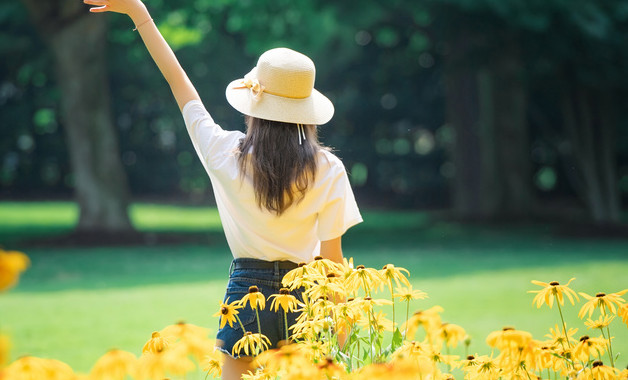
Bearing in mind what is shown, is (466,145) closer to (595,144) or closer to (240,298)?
(595,144)

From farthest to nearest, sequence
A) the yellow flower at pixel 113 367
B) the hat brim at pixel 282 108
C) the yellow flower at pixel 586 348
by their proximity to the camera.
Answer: the hat brim at pixel 282 108 → the yellow flower at pixel 586 348 → the yellow flower at pixel 113 367

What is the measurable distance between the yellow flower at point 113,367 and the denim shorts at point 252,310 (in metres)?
0.97

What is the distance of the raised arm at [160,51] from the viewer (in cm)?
295

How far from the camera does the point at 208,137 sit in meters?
2.78

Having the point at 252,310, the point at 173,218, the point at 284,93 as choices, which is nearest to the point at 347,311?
the point at 252,310

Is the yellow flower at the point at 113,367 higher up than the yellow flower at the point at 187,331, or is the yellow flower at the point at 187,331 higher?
the yellow flower at the point at 187,331

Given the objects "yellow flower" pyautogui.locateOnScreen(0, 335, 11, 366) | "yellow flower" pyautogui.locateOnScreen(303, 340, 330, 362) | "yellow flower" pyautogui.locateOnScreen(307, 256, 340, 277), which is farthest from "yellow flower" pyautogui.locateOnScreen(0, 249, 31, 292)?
"yellow flower" pyautogui.locateOnScreen(307, 256, 340, 277)

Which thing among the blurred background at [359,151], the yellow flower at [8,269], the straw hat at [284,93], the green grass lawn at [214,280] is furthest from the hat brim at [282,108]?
the blurred background at [359,151]

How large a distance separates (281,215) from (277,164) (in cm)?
16

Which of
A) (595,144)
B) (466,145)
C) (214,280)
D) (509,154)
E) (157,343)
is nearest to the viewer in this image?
(157,343)

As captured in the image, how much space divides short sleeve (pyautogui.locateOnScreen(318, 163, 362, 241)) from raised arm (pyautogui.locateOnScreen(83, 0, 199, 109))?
1.99 ft

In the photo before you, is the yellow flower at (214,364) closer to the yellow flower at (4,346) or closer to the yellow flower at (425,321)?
the yellow flower at (425,321)

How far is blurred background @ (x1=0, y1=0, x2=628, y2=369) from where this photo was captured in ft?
31.9

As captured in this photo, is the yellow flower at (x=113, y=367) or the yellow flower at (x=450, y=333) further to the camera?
the yellow flower at (x=450, y=333)
